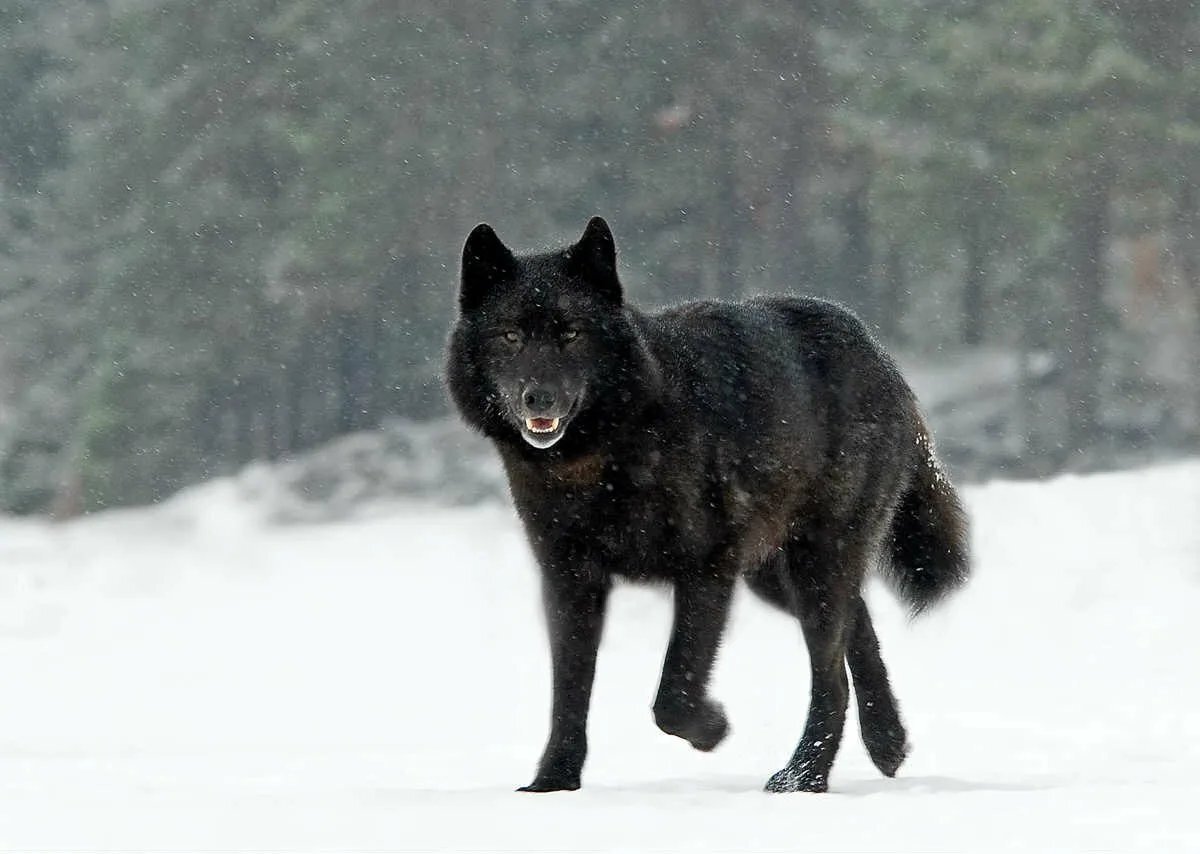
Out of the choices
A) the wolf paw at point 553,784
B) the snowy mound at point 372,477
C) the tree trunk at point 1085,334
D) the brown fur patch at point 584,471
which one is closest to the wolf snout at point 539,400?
the brown fur patch at point 584,471

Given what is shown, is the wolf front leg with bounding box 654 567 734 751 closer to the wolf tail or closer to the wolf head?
the wolf head

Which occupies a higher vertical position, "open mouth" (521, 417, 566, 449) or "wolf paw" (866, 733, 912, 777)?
"open mouth" (521, 417, 566, 449)

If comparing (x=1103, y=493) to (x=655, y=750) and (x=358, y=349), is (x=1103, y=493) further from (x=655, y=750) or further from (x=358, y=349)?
(x=358, y=349)

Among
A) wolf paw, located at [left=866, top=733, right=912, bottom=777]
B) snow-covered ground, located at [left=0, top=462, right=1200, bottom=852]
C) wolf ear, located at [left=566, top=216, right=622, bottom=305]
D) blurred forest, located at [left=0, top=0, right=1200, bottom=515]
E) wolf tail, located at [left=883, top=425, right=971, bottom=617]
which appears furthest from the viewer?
blurred forest, located at [left=0, top=0, right=1200, bottom=515]

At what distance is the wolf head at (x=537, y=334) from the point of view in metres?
5.65

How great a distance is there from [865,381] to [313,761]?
293 centimetres

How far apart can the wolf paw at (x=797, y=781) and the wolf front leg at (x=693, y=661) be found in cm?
38

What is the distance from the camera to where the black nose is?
5508 mm

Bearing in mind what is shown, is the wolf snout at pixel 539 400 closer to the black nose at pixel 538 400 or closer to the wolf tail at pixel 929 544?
the black nose at pixel 538 400

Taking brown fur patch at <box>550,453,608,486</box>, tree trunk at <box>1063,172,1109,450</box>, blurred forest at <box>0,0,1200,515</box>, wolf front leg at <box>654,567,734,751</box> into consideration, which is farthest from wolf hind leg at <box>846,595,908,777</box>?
tree trunk at <box>1063,172,1109,450</box>

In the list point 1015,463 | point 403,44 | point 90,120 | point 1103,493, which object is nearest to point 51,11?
point 90,120

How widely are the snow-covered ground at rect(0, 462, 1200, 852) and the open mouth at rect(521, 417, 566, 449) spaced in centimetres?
109

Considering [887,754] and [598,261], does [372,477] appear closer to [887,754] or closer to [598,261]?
[887,754]

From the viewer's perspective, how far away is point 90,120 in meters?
29.8
